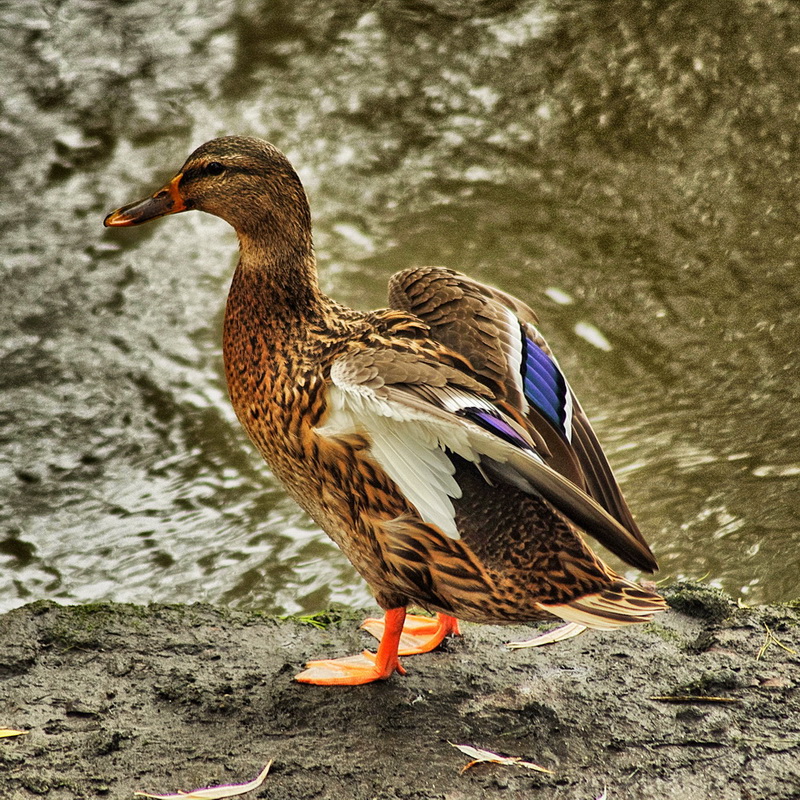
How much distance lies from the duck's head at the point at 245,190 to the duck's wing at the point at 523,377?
45 cm

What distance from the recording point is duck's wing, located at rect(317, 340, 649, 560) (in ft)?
8.58

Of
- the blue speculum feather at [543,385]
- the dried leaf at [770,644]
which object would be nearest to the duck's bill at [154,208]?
the blue speculum feather at [543,385]

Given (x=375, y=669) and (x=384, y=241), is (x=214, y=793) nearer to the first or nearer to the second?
(x=375, y=669)

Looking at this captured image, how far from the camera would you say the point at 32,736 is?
9.85 ft

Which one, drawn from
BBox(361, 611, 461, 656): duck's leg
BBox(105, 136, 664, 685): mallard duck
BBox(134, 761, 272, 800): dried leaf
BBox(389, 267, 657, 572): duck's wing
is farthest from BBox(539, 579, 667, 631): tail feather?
BBox(134, 761, 272, 800): dried leaf

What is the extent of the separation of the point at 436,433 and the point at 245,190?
1101mm

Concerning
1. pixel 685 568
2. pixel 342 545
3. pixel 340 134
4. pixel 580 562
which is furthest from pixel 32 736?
pixel 340 134

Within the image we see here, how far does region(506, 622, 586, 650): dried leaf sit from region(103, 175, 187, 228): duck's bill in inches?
66.8

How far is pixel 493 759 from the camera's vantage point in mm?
2902

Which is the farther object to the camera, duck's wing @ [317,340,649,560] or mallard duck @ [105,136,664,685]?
mallard duck @ [105,136,664,685]

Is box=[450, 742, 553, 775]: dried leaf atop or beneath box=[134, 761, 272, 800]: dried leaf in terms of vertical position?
atop

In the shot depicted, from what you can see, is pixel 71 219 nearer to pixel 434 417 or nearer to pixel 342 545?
pixel 342 545

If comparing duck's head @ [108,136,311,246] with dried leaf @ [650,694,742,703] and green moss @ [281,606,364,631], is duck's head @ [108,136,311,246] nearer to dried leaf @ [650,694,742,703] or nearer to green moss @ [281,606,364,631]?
green moss @ [281,606,364,631]

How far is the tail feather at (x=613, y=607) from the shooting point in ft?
9.72
